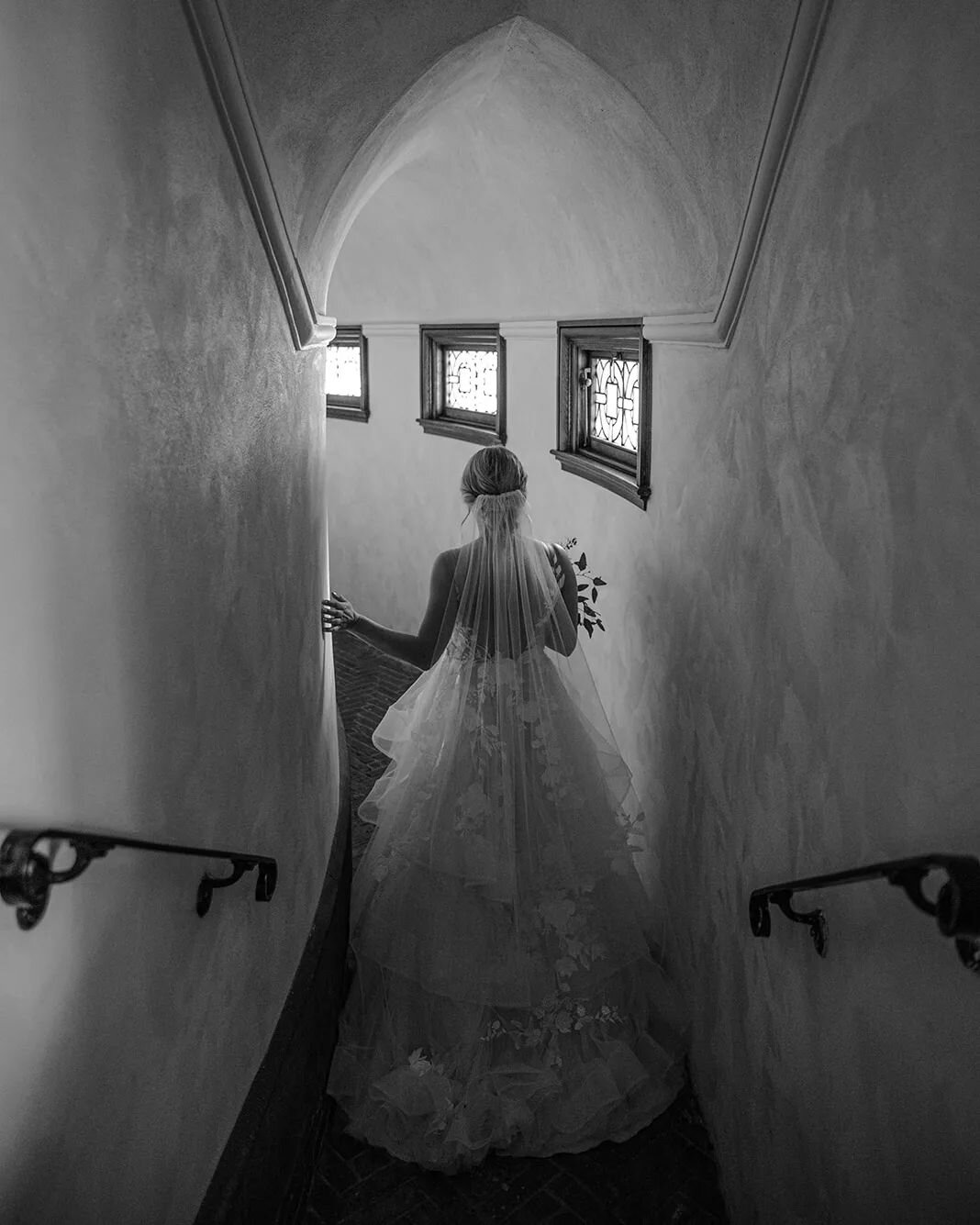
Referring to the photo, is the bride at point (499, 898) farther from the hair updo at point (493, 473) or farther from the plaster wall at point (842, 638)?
the plaster wall at point (842, 638)

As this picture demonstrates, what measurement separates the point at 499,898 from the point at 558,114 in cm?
296

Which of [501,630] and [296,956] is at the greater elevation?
[501,630]

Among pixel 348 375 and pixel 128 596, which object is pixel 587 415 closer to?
pixel 348 375

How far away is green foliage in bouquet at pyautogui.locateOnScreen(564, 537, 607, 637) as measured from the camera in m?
4.45

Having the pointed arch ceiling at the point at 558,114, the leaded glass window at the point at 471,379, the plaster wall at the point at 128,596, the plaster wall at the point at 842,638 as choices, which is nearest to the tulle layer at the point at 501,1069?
the plaster wall at the point at 842,638

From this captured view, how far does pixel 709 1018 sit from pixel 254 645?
6.31ft

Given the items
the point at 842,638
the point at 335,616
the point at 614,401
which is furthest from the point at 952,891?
the point at 614,401

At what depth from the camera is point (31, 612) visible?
1.33 meters

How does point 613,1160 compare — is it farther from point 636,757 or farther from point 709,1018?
point 636,757

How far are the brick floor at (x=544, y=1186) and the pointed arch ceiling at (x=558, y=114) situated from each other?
8.67 ft

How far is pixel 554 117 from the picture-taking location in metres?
4.04

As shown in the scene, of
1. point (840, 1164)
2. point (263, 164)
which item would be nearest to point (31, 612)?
point (263, 164)

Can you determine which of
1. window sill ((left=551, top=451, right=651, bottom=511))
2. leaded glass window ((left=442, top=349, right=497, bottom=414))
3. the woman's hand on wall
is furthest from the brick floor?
leaded glass window ((left=442, top=349, right=497, bottom=414))

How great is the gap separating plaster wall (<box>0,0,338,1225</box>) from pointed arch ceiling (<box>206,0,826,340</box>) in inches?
19.0
